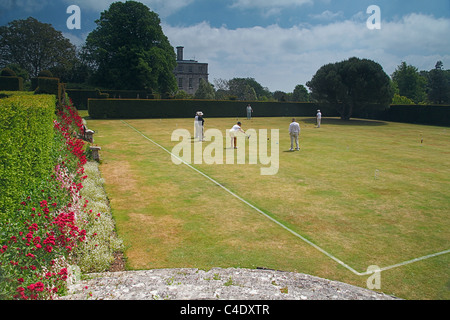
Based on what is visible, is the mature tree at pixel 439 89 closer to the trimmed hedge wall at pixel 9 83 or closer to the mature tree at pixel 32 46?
the mature tree at pixel 32 46

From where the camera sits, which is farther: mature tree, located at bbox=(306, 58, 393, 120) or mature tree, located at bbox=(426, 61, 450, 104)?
mature tree, located at bbox=(426, 61, 450, 104)

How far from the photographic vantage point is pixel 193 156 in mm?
16656

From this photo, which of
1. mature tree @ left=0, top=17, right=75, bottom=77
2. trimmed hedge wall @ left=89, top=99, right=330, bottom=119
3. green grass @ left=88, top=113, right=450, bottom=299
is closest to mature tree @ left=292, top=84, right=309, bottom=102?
trimmed hedge wall @ left=89, top=99, right=330, bottom=119

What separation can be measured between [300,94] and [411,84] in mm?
51294

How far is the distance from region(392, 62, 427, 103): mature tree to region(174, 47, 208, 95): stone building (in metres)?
62.9

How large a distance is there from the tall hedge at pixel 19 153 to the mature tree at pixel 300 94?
126m

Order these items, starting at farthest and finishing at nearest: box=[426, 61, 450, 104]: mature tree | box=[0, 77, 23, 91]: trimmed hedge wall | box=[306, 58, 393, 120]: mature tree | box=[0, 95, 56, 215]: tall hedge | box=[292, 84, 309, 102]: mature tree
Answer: box=[292, 84, 309, 102]: mature tree
box=[426, 61, 450, 104]: mature tree
box=[306, 58, 393, 120]: mature tree
box=[0, 77, 23, 91]: trimmed hedge wall
box=[0, 95, 56, 215]: tall hedge

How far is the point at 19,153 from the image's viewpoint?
20.7 feet

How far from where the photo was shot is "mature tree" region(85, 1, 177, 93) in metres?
52.9

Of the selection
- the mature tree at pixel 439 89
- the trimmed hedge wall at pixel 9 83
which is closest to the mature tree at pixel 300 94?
the mature tree at pixel 439 89

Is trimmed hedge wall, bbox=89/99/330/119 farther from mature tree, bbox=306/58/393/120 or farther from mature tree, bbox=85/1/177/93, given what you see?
mature tree, bbox=85/1/177/93

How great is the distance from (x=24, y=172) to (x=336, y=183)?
974 centimetres

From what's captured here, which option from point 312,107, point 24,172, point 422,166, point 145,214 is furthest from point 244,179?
point 312,107

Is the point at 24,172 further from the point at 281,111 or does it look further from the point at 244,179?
the point at 281,111
